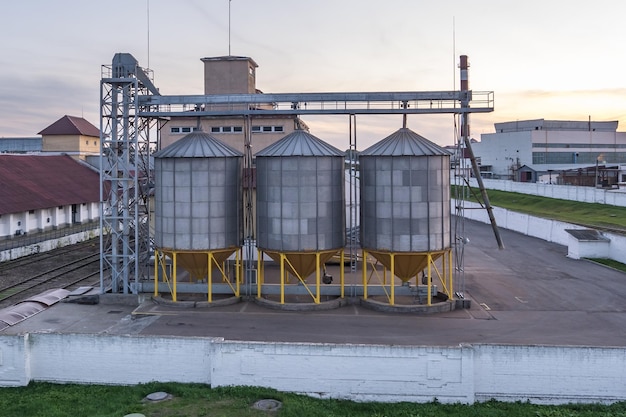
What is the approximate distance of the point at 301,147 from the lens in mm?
25062

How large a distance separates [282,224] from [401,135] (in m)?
7.03

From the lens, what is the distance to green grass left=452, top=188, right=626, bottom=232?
160 feet

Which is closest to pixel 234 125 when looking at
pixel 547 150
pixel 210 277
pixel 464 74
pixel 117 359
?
pixel 210 277

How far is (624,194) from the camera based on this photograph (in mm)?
54219

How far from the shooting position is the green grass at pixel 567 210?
48.8 m

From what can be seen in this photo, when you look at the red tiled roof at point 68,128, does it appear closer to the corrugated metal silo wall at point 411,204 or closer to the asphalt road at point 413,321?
the asphalt road at point 413,321

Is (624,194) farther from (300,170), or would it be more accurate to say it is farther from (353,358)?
(353,358)

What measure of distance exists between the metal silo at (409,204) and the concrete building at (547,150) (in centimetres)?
7054

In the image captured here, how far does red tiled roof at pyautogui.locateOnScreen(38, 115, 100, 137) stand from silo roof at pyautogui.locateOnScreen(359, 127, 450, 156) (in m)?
50.9

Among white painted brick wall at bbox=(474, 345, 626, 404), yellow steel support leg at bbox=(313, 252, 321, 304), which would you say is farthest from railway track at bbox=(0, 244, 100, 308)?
white painted brick wall at bbox=(474, 345, 626, 404)

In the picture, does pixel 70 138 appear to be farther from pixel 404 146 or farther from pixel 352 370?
pixel 352 370

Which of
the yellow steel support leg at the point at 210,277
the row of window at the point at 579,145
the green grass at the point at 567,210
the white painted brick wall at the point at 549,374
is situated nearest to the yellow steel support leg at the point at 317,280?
the yellow steel support leg at the point at 210,277

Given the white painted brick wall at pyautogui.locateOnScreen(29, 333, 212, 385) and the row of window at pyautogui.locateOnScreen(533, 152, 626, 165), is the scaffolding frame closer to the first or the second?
the white painted brick wall at pyautogui.locateOnScreen(29, 333, 212, 385)

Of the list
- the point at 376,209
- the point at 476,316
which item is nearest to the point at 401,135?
the point at 376,209
